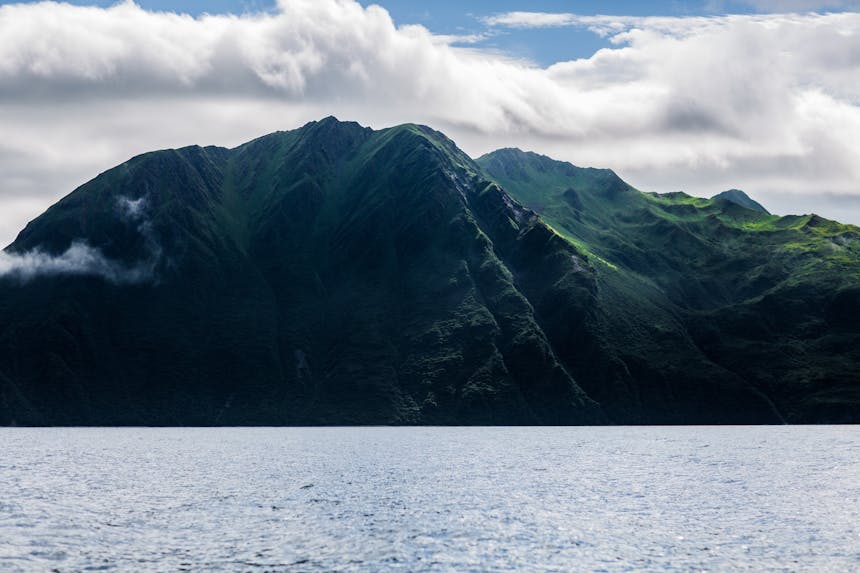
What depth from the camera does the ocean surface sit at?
69.3m

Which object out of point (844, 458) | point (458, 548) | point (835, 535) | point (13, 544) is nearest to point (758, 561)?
point (835, 535)

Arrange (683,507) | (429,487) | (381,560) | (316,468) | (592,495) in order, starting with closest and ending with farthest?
(381,560) → (683,507) → (592,495) → (429,487) → (316,468)

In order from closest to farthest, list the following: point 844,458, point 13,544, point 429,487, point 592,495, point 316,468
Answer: point 13,544 → point 592,495 → point 429,487 → point 316,468 → point 844,458

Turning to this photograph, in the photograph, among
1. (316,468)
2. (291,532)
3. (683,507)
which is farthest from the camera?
(316,468)

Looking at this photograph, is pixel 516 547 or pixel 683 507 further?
pixel 683 507

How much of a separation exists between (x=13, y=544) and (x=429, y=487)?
2433 inches

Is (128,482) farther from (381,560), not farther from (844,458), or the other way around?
(844,458)

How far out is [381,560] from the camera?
226ft

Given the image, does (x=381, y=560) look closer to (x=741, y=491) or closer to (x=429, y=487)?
(x=429, y=487)

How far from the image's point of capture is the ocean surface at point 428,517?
69.3 m

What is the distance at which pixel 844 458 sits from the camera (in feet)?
599

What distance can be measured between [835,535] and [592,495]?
122 feet

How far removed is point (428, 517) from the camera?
3654 inches

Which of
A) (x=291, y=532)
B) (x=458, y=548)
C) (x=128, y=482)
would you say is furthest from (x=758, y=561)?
(x=128, y=482)
